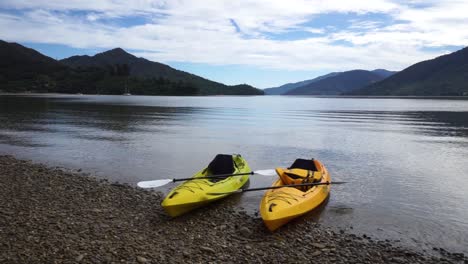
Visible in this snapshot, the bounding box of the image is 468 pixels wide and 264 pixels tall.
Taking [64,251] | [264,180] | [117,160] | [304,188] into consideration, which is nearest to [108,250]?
[64,251]

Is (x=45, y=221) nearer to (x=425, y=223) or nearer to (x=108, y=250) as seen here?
(x=108, y=250)

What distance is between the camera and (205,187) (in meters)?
14.3

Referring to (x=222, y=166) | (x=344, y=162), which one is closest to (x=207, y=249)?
(x=222, y=166)

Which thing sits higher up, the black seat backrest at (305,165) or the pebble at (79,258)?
the black seat backrest at (305,165)

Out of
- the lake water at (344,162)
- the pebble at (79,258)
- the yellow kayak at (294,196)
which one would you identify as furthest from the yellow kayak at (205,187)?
the pebble at (79,258)

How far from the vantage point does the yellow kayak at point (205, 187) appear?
12766 millimetres

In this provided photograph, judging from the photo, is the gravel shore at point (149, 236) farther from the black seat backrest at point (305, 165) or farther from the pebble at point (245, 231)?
the black seat backrest at point (305, 165)

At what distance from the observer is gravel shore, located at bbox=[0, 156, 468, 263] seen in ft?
29.8

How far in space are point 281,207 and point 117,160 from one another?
1435cm

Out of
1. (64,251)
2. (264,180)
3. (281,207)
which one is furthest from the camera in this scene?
(264,180)

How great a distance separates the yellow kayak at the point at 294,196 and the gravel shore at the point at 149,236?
45 cm

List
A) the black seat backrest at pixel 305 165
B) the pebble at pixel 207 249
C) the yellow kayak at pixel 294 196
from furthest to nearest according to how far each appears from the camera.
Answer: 1. the black seat backrest at pixel 305 165
2. the yellow kayak at pixel 294 196
3. the pebble at pixel 207 249

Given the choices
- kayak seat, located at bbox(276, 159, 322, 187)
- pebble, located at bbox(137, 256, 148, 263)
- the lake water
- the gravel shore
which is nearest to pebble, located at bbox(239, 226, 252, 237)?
the gravel shore

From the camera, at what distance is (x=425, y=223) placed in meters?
13.4
